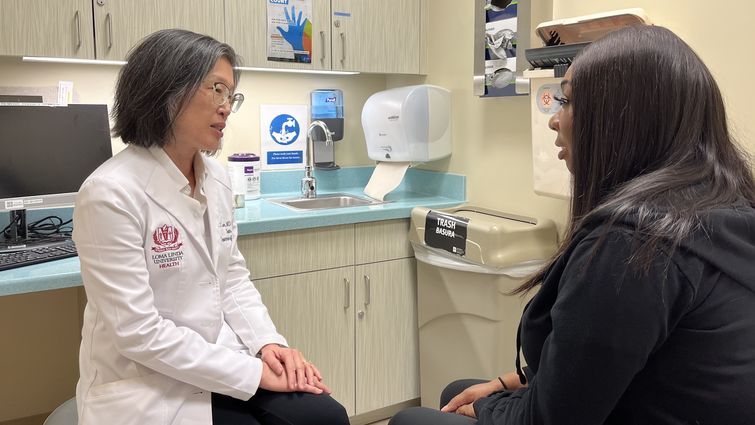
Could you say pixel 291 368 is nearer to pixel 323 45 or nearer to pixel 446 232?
pixel 446 232

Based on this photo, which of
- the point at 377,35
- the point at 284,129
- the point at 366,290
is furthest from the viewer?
the point at 284,129

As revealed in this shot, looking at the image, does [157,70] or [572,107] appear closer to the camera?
[572,107]

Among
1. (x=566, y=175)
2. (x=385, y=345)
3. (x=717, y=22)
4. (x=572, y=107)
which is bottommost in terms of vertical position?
(x=385, y=345)

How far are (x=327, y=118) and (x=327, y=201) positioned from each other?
397 mm

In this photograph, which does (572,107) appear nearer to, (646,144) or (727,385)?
(646,144)

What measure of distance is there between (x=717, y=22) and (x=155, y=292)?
1.65m

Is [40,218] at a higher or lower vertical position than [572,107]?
lower

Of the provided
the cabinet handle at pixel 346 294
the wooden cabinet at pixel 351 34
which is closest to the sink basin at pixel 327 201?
the cabinet handle at pixel 346 294

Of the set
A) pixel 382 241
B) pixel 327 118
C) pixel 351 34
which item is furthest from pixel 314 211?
pixel 351 34

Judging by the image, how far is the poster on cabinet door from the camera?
8.00 feet

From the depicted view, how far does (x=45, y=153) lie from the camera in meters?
1.91

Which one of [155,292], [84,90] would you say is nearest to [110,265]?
[155,292]

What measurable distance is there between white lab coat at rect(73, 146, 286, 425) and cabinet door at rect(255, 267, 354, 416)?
0.70 m

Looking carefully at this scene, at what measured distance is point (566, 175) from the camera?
77.7 inches
